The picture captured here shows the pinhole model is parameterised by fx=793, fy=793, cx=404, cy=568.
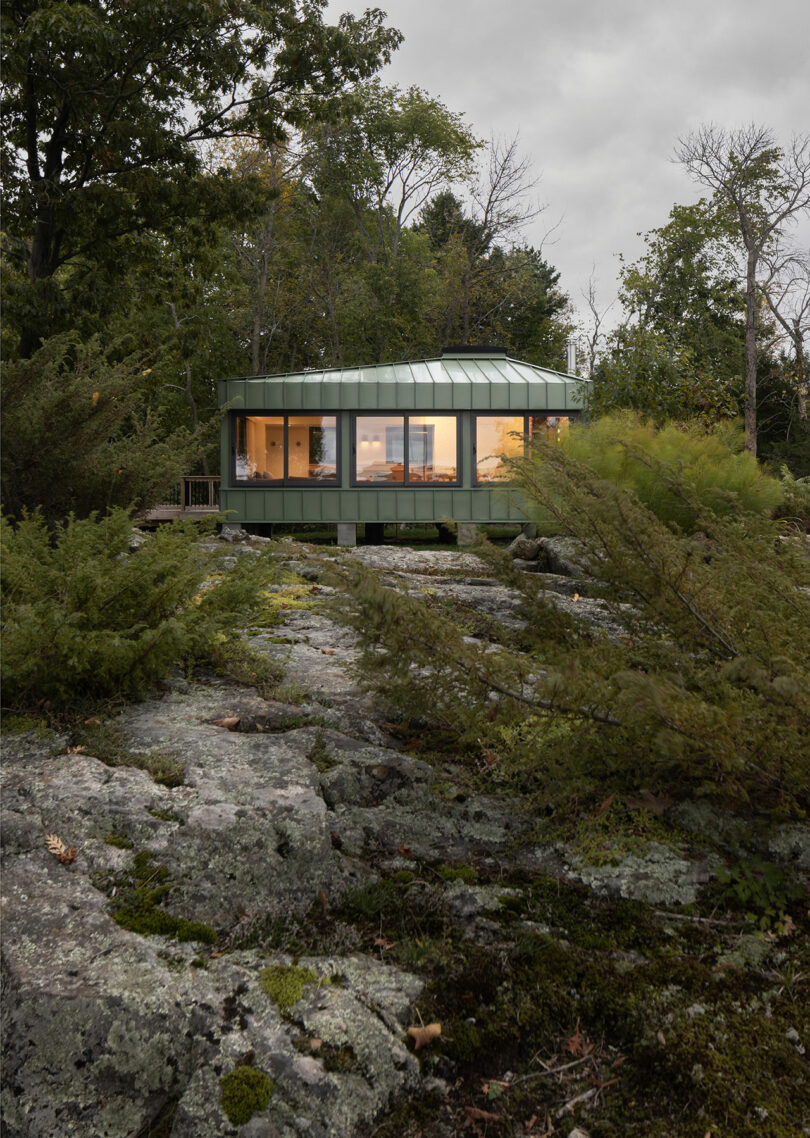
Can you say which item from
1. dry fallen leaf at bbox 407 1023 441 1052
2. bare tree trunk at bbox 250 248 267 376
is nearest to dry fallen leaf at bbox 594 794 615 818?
dry fallen leaf at bbox 407 1023 441 1052

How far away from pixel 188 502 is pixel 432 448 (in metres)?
6.70

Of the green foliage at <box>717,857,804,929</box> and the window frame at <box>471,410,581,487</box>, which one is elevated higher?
the window frame at <box>471,410,581,487</box>

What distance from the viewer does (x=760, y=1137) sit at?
145cm

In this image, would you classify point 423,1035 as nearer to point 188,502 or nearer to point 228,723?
point 228,723

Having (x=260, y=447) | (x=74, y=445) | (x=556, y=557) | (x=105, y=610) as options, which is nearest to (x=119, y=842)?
(x=105, y=610)

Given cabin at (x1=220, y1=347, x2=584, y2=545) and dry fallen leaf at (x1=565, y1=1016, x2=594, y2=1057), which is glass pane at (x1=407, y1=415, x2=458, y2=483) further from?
dry fallen leaf at (x1=565, y1=1016, x2=594, y2=1057)

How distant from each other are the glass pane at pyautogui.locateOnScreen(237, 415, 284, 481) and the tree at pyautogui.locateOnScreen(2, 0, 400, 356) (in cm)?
448

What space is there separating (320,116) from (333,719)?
12548 millimetres

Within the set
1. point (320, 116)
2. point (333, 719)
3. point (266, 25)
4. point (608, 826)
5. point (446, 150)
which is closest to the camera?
point (608, 826)

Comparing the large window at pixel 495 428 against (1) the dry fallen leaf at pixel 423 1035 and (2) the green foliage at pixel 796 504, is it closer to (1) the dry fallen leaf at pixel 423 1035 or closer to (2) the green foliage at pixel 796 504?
(2) the green foliage at pixel 796 504

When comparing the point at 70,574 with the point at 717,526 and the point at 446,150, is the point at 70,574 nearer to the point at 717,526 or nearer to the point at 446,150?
the point at 717,526

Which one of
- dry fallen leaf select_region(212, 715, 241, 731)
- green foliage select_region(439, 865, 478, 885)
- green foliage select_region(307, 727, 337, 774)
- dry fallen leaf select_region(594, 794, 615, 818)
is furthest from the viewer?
dry fallen leaf select_region(212, 715, 241, 731)

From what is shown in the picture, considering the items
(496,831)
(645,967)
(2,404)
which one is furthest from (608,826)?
(2,404)

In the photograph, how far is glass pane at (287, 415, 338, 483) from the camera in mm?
16516
